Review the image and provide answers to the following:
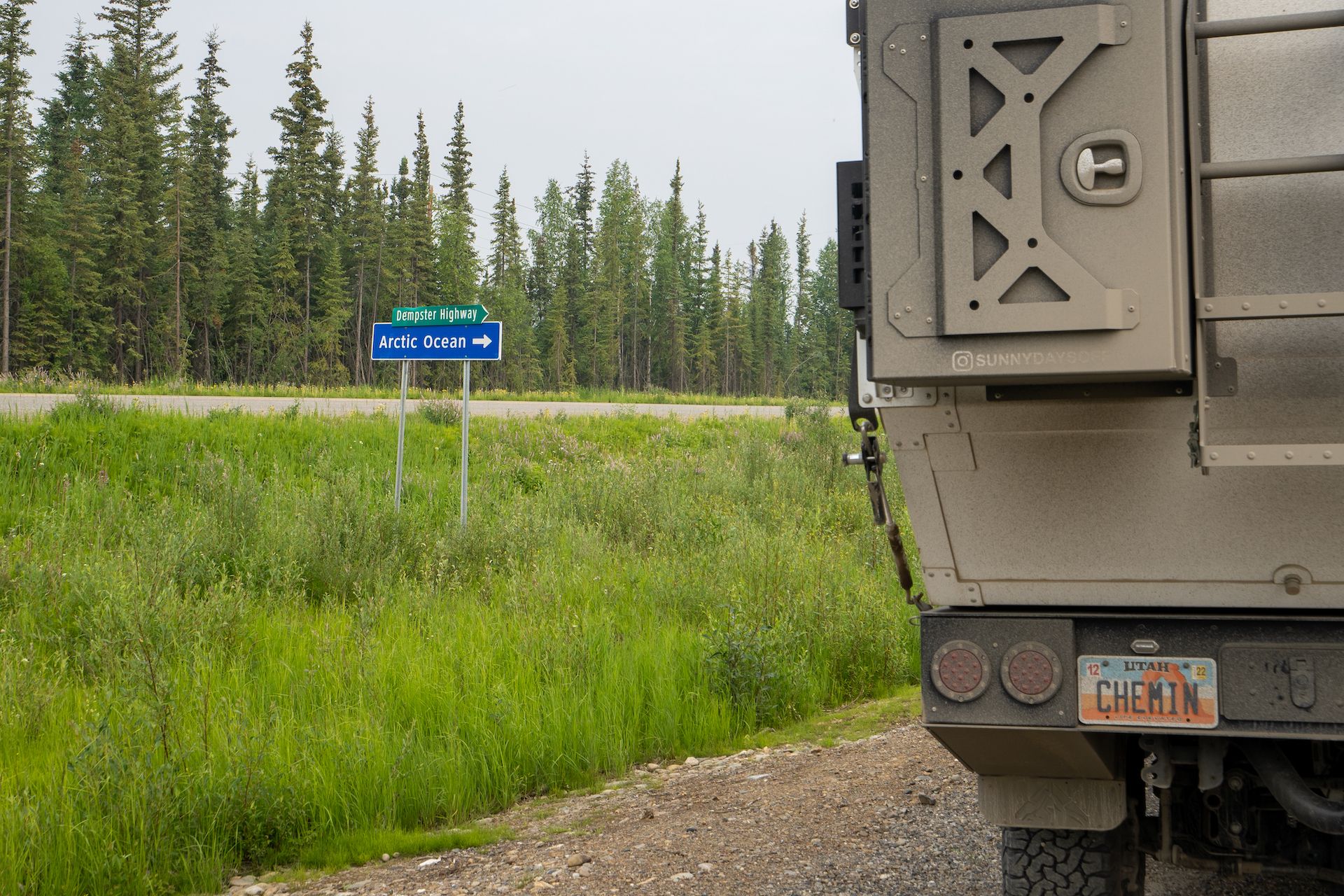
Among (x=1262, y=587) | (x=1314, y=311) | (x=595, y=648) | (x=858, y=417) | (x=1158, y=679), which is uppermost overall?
A: (x=1314, y=311)

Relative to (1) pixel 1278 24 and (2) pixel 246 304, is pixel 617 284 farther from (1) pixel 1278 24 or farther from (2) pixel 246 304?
(1) pixel 1278 24

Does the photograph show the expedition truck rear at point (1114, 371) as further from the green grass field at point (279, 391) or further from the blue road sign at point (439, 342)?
the green grass field at point (279, 391)

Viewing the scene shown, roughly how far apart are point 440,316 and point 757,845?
7.67 m

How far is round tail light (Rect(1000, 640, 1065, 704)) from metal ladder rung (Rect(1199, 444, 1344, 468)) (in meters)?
0.66

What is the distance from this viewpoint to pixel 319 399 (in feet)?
65.6

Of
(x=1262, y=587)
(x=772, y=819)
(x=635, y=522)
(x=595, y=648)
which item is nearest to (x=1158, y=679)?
(x=1262, y=587)

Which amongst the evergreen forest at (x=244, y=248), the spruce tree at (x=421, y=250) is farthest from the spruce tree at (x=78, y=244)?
the spruce tree at (x=421, y=250)

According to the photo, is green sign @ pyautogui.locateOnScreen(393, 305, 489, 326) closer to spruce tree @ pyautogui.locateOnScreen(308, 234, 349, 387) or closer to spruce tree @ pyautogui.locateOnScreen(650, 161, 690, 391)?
spruce tree @ pyautogui.locateOnScreen(308, 234, 349, 387)

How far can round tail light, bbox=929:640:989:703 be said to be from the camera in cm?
282

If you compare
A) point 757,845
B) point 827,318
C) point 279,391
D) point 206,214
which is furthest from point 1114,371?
point 827,318

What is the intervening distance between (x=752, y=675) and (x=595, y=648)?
1.07 m

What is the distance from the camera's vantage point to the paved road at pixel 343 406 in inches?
599

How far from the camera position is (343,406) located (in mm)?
18656

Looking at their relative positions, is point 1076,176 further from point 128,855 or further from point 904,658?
point 904,658
